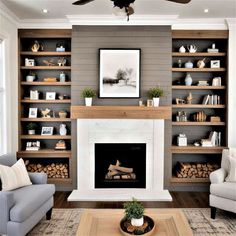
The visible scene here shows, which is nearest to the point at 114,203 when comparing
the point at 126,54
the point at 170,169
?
the point at 170,169

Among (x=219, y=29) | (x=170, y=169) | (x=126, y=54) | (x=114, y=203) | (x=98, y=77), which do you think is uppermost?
(x=219, y=29)

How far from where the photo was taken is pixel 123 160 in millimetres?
5406

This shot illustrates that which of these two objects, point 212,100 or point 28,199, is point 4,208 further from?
point 212,100

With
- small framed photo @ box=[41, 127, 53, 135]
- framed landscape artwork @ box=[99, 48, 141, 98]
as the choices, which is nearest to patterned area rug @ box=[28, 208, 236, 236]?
small framed photo @ box=[41, 127, 53, 135]

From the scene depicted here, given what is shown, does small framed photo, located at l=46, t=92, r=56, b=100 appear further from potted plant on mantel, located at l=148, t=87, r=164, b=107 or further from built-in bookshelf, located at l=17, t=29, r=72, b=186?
potted plant on mantel, located at l=148, t=87, r=164, b=107

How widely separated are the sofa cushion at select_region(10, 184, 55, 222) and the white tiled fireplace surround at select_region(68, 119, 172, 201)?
4.05 feet

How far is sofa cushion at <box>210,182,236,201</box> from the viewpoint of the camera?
155 inches

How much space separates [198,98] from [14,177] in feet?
11.6

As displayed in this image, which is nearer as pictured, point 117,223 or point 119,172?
point 117,223

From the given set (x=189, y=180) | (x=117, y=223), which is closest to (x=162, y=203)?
(x=189, y=180)

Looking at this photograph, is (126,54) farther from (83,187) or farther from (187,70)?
(83,187)

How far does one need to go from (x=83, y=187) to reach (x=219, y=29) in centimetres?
354

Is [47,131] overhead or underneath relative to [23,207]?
overhead

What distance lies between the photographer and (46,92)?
5.78m
